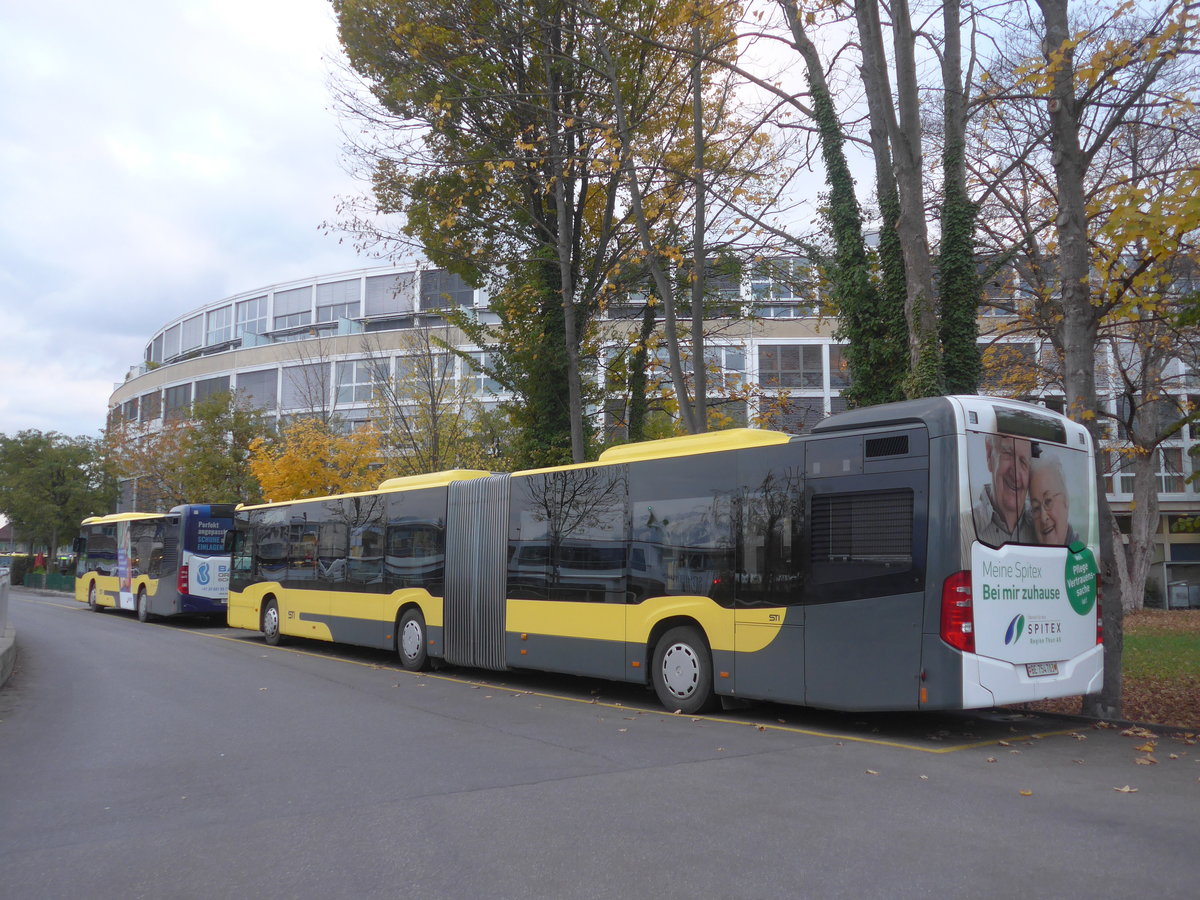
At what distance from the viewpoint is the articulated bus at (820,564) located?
8602 millimetres

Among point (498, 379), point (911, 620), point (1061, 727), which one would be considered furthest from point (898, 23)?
point (498, 379)

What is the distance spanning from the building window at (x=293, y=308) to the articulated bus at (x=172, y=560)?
30077 millimetres

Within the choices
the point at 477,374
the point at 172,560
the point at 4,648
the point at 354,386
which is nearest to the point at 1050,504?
the point at 4,648

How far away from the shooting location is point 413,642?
51.6ft

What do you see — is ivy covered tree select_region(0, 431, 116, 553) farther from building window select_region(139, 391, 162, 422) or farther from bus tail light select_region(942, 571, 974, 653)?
bus tail light select_region(942, 571, 974, 653)

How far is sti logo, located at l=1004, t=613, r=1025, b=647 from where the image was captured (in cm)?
870

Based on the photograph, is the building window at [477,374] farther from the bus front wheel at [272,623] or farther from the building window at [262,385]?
the building window at [262,385]

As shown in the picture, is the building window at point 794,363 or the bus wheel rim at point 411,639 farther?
the building window at point 794,363

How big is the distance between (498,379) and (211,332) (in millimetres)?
47493

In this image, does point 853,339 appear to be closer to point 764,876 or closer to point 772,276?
point 772,276

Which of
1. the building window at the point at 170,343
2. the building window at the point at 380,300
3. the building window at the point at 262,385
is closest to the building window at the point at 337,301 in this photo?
the building window at the point at 380,300

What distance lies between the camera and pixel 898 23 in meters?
12.2

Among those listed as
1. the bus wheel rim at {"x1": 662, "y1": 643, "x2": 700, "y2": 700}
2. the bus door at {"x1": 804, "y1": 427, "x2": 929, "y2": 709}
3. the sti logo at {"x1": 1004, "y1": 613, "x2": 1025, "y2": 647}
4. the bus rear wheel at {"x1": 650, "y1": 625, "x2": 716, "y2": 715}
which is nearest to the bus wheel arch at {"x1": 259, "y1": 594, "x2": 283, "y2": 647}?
the bus rear wheel at {"x1": 650, "y1": 625, "x2": 716, "y2": 715}

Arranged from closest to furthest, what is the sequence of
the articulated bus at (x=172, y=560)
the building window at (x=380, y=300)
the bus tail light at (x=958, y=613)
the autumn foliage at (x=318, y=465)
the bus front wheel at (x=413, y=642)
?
the bus tail light at (x=958, y=613) < the bus front wheel at (x=413, y=642) < the articulated bus at (x=172, y=560) < the autumn foliage at (x=318, y=465) < the building window at (x=380, y=300)
